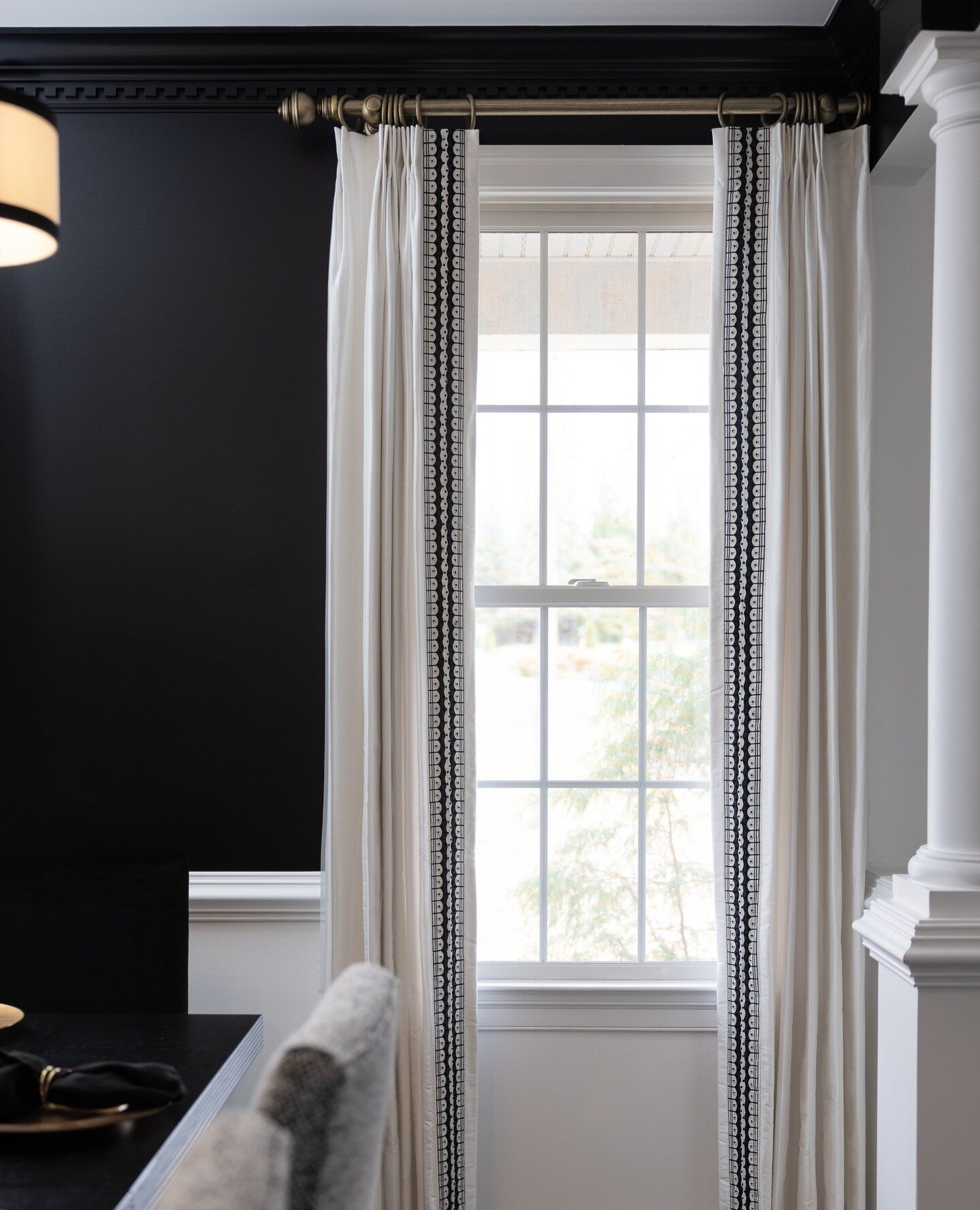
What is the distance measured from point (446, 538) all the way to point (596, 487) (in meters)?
0.43

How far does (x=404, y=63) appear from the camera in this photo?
231cm

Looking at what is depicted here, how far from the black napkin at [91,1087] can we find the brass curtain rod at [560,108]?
76.4 inches

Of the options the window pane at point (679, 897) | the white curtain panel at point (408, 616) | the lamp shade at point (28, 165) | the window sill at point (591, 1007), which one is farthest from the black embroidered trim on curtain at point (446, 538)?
the lamp shade at point (28, 165)

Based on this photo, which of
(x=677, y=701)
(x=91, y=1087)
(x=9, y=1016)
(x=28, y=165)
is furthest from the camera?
(x=677, y=701)

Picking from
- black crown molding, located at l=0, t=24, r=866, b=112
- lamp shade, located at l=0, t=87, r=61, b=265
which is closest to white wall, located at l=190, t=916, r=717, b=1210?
lamp shade, located at l=0, t=87, r=61, b=265

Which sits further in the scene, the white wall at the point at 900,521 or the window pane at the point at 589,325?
the window pane at the point at 589,325

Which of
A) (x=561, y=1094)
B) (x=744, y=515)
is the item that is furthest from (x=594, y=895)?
(x=744, y=515)

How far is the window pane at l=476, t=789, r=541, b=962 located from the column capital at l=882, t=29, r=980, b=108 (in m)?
1.70

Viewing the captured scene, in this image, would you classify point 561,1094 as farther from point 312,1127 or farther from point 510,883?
point 312,1127

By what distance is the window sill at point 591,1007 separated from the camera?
2.29 meters

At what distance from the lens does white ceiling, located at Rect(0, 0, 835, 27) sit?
7.20 feet

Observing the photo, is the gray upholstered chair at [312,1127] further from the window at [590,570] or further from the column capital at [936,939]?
the window at [590,570]

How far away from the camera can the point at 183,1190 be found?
0.66m

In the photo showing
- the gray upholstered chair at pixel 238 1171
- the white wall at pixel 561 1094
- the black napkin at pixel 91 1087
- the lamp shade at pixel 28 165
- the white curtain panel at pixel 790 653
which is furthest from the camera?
the white wall at pixel 561 1094
